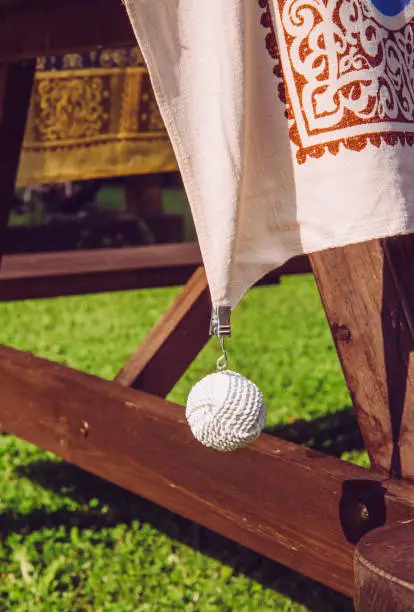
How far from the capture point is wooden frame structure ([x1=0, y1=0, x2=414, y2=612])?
1.85m

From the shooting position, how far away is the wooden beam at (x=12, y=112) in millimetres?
2678

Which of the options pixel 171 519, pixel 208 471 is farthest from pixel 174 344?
pixel 208 471

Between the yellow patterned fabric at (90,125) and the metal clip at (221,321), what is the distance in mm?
3002

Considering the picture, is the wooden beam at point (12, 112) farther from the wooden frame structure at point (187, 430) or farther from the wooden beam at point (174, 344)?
the wooden beam at point (174, 344)

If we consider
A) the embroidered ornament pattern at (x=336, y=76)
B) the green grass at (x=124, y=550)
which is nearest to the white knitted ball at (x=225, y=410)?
the embroidered ornament pattern at (x=336, y=76)

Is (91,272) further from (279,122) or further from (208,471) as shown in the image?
(279,122)

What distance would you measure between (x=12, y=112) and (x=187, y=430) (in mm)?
1020

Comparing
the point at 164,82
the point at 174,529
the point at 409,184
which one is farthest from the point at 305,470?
the point at 174,529

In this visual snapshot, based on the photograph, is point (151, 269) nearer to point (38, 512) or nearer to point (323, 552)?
point (38, 512)

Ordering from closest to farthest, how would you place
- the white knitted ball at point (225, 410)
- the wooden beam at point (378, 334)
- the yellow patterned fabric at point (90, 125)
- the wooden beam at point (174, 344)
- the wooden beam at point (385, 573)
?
the wooden beam at point (385, 573)
the white knitted ball at point (225, 410)
the wooden beam at point (378, 334)
the wooden beam at point (174, 344)
the yellow patterned fabric at point (90, 125)

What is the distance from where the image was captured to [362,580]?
1297mm

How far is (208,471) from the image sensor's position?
7.40 ft

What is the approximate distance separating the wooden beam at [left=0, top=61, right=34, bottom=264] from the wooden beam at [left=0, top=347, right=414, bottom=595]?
0.57m

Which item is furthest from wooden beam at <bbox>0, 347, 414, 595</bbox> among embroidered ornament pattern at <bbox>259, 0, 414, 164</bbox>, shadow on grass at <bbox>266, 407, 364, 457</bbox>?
shadow on grass at <bbox>266, 407, 364, 457</bbox>
